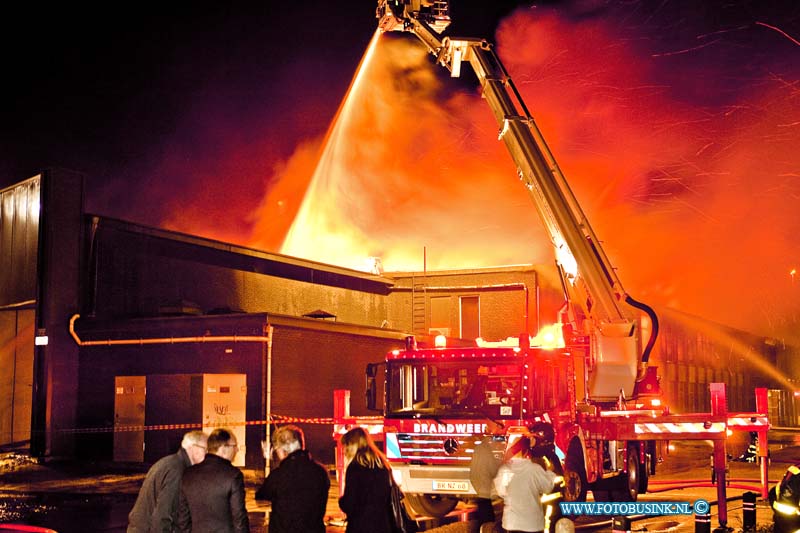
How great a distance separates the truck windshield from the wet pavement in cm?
173

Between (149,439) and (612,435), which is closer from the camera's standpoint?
(612,435)

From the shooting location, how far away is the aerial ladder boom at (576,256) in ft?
40.4

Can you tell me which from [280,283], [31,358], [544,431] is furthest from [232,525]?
[280,283]

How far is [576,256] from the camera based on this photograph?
42.1 ft

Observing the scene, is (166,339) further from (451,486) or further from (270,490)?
(270,490)

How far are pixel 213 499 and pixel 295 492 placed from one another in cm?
56

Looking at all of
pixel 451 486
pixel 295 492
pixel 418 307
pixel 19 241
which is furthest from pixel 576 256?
pixel 418 307

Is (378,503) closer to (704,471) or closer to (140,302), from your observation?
(704,471)

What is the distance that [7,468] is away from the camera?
69.7 ft

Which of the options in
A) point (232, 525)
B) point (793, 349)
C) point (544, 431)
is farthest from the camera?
point (793, 349)

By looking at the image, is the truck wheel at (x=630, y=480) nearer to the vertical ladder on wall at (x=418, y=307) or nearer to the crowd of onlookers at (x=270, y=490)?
the crowd of onlookers at (x=270, y=490)

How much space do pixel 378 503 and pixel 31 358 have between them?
21.1 m

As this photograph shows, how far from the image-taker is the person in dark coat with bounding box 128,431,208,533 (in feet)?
20.4

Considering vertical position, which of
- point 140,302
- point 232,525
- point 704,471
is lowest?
point 704,471
